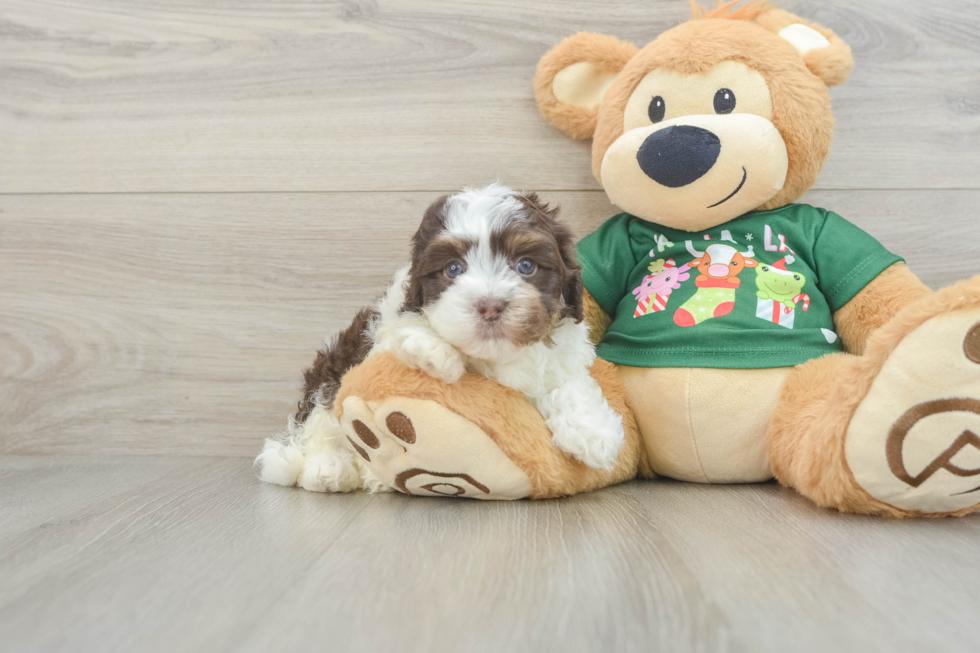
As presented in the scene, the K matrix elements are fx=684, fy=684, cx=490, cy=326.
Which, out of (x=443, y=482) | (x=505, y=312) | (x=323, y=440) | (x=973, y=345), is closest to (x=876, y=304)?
(x=973, y=345)

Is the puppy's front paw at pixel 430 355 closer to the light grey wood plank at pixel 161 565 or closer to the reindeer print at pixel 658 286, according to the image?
the light grey wood plank at pixel 161 565

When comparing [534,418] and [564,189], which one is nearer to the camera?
[534,418]

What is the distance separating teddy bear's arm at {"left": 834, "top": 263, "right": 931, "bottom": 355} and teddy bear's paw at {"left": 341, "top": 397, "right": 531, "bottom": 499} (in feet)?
1.97

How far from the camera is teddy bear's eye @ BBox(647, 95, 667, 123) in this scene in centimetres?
114

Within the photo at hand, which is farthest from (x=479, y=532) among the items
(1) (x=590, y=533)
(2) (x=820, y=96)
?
(2) (x=820, y=96)

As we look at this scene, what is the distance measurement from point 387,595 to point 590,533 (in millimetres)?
287

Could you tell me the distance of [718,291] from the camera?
1.11 m

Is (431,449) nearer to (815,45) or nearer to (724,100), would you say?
(724,100)

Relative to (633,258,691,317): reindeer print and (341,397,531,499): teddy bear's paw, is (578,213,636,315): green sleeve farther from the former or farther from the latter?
(341,397,531,499): teddy bear's paw

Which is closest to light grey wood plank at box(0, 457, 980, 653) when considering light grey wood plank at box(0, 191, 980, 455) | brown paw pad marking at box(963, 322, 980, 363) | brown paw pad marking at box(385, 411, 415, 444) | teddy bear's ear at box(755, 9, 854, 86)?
brown paw pad marking at box(385, 411, 415, 444)

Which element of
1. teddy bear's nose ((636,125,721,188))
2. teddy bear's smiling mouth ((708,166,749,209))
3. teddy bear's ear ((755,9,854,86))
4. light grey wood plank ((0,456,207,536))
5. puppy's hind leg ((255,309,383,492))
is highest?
teddy bear's ear ((755,9,854,86))

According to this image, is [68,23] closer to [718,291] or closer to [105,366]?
[105,366]

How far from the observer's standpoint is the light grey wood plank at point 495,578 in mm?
573

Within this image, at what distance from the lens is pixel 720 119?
1.09 metres
